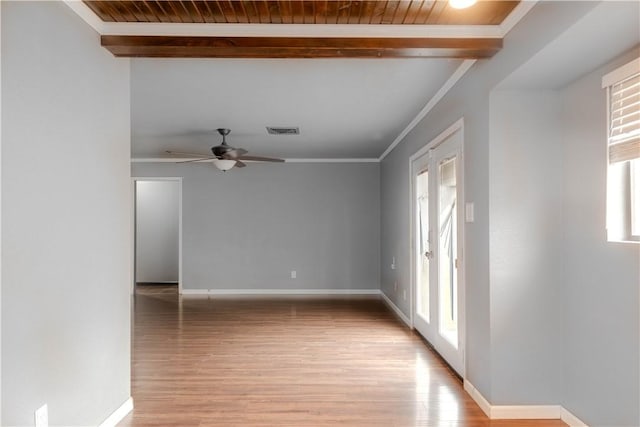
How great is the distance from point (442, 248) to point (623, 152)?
6.22 feet

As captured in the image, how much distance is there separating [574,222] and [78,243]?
280 cm

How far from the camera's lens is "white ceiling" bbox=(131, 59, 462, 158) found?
2.98 meters

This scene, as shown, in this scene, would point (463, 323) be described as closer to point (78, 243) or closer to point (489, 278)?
point (489, 278)

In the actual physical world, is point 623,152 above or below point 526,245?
above

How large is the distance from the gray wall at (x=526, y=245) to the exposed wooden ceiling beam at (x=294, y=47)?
42 centimetres

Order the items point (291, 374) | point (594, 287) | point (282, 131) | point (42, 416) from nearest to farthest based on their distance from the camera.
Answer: point (42, 416) < point (594, 287) < point (291, 374) < point (282, 131)

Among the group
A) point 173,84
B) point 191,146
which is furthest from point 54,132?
point 191,146

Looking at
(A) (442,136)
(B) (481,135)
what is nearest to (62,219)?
(B) (481,135)

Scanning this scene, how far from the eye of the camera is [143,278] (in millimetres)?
8453

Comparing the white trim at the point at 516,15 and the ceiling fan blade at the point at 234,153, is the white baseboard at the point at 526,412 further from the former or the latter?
the ceiling fan blade at the point at 234,153

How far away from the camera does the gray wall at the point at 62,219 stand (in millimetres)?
1674

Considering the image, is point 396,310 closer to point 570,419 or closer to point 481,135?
point 570,419

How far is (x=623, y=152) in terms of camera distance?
2041 millimetres

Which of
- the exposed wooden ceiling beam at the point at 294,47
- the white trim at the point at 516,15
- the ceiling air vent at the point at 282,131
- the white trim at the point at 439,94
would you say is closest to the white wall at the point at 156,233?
the ceiling air vent at the point at 282,131
